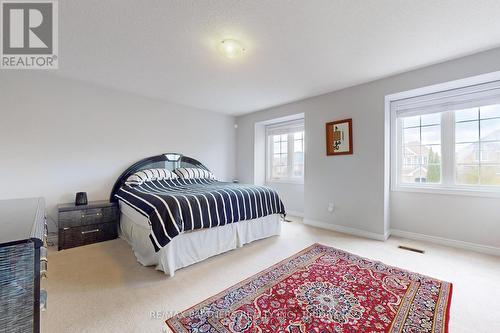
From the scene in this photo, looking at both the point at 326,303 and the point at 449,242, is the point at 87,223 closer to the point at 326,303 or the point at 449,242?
the point at 326,303

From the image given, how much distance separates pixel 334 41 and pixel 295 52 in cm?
42

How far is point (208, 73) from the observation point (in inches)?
118

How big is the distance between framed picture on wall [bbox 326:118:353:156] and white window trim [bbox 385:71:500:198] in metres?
0.58

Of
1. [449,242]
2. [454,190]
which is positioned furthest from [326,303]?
[454,190]

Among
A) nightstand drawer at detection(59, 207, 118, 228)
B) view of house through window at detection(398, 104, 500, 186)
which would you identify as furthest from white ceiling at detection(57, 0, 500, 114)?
nightstand drawer at detection(59, 207, 118, 228)

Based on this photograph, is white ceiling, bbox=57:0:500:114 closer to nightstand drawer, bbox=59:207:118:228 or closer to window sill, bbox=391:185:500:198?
window sill, bbox=391:185:500:198

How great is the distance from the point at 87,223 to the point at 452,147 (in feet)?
17.1

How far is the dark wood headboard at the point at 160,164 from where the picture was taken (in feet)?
11.9

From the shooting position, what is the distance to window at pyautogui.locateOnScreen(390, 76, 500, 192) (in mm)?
2771

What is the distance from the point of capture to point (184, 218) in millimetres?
2279

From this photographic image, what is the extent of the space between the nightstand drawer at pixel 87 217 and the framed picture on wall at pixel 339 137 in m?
3.62

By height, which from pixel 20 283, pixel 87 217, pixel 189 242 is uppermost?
pixel 20 283

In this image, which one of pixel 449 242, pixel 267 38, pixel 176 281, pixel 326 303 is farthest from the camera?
pixel 449 242

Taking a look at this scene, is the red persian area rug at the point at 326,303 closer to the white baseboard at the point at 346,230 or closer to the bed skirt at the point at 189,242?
the bed skirt at the point at 189,242
